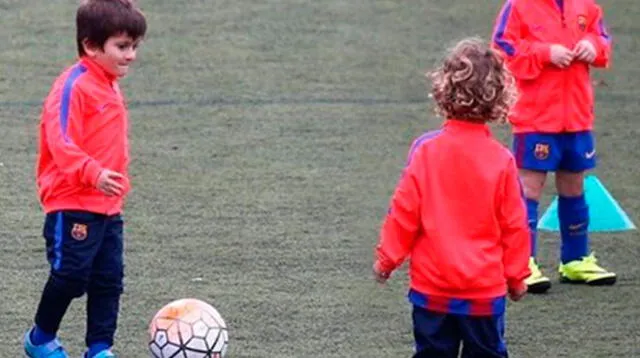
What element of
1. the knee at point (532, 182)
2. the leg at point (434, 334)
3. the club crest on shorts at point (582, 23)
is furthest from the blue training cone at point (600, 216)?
the leg at point (434, 334)

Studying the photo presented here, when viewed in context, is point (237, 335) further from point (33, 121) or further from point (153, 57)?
point (153, 57)

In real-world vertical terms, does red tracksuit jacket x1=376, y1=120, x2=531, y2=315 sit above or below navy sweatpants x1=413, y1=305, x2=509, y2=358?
above

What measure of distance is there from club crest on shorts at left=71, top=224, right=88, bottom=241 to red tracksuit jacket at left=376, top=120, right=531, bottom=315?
3.60 ft

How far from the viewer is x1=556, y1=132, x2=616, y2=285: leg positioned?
673cm

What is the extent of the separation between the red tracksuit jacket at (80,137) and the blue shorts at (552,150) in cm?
188

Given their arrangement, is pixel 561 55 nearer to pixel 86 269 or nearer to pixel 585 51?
pixel 585 51

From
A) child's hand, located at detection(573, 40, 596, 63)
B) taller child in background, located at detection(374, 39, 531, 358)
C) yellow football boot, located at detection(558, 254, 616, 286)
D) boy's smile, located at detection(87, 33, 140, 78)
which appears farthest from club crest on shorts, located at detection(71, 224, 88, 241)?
yellow football boot, located at detection(558, 254, 616, 286)

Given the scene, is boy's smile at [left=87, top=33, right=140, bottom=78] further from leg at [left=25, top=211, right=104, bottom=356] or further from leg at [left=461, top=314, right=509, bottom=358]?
leg at [left=461, top=314, right=509, bottom=358]

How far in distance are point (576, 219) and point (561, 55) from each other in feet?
2.50

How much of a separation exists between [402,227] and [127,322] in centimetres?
164

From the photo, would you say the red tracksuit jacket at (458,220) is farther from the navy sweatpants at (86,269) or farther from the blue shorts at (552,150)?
the blue shorts at (552,150)

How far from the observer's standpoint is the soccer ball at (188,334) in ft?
17.6

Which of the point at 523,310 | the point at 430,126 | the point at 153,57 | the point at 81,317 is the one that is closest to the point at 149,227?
the point at 81,317

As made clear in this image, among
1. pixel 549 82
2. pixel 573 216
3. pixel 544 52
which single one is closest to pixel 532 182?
pixel 573 216
